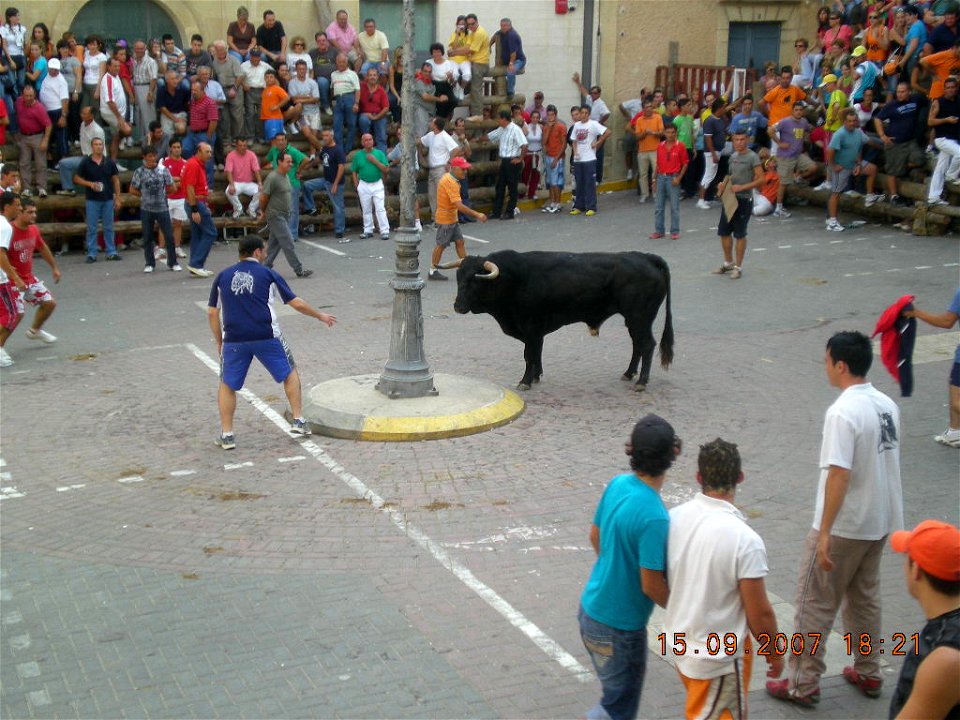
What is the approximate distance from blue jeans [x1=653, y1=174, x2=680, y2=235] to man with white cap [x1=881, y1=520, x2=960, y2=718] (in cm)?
1540

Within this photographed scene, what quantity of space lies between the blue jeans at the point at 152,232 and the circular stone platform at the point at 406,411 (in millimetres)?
7690

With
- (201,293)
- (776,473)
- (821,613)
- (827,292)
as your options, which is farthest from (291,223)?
(821,613)

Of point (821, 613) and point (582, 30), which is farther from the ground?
point (582, 30)

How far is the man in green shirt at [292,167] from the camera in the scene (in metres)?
18.4

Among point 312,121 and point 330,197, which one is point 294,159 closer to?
point 330,197

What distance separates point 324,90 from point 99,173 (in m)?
6.00

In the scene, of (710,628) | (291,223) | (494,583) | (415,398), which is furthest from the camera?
(291,223)

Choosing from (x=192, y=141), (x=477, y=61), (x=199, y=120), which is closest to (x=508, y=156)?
(x=477, y=61)

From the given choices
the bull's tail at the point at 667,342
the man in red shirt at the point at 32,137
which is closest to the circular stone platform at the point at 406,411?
the bull's tail at the point at 667,342

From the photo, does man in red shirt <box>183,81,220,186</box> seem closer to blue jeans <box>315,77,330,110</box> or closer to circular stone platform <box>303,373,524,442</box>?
blue jeans <box>315,77,330,110</box>

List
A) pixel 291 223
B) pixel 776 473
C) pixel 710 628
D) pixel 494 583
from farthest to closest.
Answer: pixel 291 223
pixel 776 473
pixel 494 583
pixel 710 628

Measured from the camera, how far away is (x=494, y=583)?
23.3ft

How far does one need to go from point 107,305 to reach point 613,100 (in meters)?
15.1

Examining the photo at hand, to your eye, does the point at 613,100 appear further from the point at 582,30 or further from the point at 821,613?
the point at 821,613
